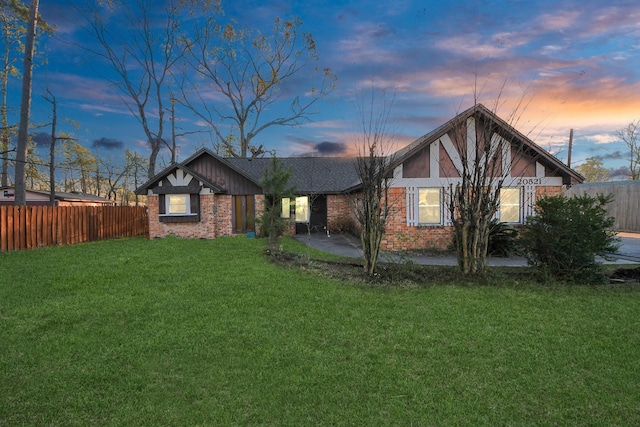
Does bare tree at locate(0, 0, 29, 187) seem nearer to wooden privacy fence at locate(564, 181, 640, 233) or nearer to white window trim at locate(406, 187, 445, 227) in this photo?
white window trim at locate(406, 187, 445, 227)

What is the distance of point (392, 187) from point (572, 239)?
622cm

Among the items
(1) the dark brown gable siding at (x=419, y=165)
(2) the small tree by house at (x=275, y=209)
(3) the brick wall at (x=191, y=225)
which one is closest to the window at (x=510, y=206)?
(1) the dark brown gable siding at (x=419, y=165)

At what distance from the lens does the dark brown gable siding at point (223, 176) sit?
1838 centimetres

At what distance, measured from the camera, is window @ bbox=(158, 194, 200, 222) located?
17.5 meters

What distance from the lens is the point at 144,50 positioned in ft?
87.8

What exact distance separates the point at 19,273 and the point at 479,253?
422 inches

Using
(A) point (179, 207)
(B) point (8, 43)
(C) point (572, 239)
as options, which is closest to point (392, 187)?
(C) point (572, 239)

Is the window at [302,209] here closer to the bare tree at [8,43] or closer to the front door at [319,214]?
the front door at [319,214]

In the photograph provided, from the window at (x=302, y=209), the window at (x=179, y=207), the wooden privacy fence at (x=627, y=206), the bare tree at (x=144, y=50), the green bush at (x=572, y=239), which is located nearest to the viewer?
the green bush at (x=572, y=239)

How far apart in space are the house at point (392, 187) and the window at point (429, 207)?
0.12ft

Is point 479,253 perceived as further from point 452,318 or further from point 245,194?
point 245,194

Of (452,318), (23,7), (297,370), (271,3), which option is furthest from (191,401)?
(271,3)

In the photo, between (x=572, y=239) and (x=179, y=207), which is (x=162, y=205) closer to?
(x=179, y=207)

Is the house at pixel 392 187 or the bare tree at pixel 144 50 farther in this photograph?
the bare tree at pixel 144 50
